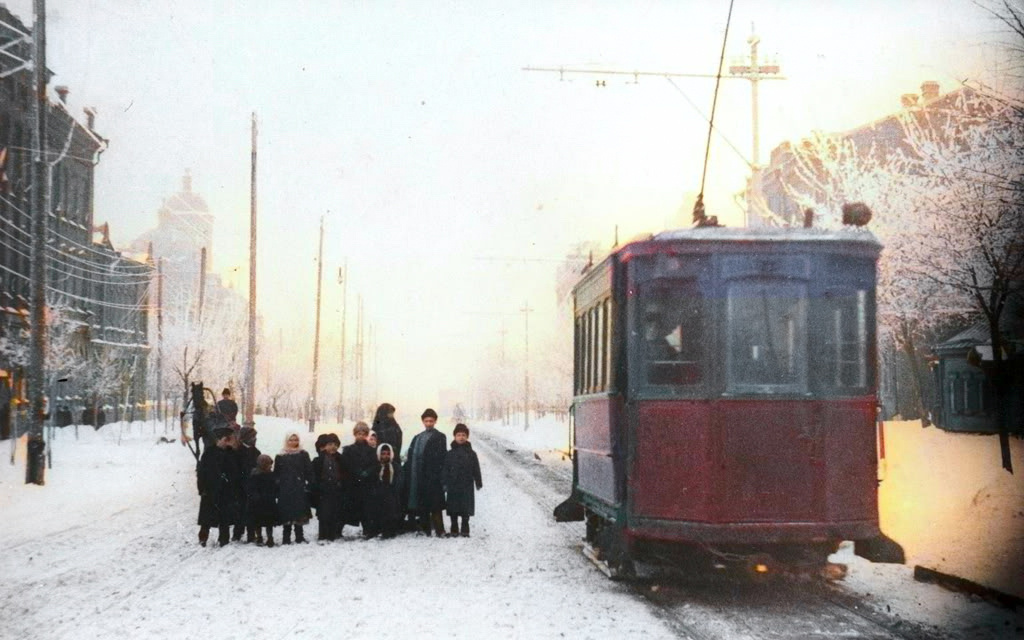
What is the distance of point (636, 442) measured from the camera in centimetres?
975

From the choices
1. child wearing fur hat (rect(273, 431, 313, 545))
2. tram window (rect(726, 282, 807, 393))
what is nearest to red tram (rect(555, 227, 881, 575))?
tram window (rect(726, 282, 807, 393))

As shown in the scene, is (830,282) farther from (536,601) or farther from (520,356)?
(520,356)

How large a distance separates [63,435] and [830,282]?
36841 mm

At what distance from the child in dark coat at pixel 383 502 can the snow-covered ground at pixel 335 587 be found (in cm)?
45

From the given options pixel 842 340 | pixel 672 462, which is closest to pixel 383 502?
pixel 672 462

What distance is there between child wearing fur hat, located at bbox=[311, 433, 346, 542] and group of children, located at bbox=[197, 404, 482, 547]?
1cm

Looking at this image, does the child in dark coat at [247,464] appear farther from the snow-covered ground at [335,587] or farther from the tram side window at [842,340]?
the tram side window at [842,340]

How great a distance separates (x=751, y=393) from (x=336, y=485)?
23.4 feet

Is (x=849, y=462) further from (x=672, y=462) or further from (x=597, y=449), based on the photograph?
(x=597, y=449)

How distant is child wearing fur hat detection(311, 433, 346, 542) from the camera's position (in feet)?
48.8

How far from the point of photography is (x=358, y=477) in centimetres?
1523

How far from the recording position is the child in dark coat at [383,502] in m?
15.1

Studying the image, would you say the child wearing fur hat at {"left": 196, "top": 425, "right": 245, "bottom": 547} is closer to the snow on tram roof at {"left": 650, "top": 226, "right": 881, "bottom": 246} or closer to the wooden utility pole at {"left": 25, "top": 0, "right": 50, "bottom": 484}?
the snow on tram roof at {"left": 650, "top": 226, "right": 881, "bottom": 246}

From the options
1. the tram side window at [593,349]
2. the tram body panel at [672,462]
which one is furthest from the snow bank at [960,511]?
the tram side window at [593,349]
